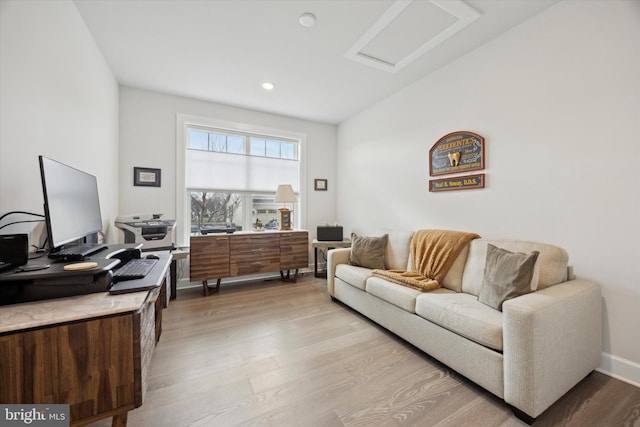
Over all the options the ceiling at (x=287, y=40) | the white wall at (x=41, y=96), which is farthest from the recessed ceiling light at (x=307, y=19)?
the white wall at (x=41, y=96)

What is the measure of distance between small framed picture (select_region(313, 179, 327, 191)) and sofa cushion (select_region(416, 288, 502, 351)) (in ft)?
9.32

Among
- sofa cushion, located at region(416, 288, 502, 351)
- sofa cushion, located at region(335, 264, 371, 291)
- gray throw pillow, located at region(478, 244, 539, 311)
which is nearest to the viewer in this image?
sofa cushion, located at region(416, 288, 502, 351)

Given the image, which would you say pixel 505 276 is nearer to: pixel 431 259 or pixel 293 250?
pixel 431 259

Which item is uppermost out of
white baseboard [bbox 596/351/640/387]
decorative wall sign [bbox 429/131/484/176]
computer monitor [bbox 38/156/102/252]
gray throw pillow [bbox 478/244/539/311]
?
decorative wall sign [bbox 429/131/484/176]

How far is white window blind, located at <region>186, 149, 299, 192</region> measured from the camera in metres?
3.65

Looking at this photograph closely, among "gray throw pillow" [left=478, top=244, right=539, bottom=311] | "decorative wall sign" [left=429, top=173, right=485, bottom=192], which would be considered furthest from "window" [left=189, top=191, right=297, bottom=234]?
"gray throw pillow" [left=478, top=244, right=539, bottom=311]

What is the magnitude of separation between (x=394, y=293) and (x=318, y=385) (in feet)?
3.20

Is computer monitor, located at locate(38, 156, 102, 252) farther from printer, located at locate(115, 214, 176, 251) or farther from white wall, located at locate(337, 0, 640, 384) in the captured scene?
white wall, located at locate(337, 0, 640, 384)

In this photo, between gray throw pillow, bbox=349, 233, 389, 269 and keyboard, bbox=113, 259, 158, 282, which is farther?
gray throw pillow, bbox=349, 233, 389, 269

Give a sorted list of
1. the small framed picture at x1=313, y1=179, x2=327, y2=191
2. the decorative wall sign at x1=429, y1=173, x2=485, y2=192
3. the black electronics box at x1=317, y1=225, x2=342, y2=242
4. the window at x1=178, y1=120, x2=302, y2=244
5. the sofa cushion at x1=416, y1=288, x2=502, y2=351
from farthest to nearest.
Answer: the small framed picture at x1=313, y1=179, x2=327, y2=191
the black electronics box at x1=317, y1=225, x2=342, y2=242
the window at x1=178, y1=120, x2=302, y2=244
the decorative wall sign at x1=429, y1=173, x2=485, y2=192
the sofa cushion at x1=416, y1=288, x2=502, y2=351

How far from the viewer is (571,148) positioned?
1.86 m

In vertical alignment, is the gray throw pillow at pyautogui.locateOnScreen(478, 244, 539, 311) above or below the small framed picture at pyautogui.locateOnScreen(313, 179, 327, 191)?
below

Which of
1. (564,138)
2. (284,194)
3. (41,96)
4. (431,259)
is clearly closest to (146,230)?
(41,96)

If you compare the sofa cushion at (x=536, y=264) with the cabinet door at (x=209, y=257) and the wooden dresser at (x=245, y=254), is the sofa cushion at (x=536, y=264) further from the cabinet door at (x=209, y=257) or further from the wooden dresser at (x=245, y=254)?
the cabinet door at (x=209, y=257)
